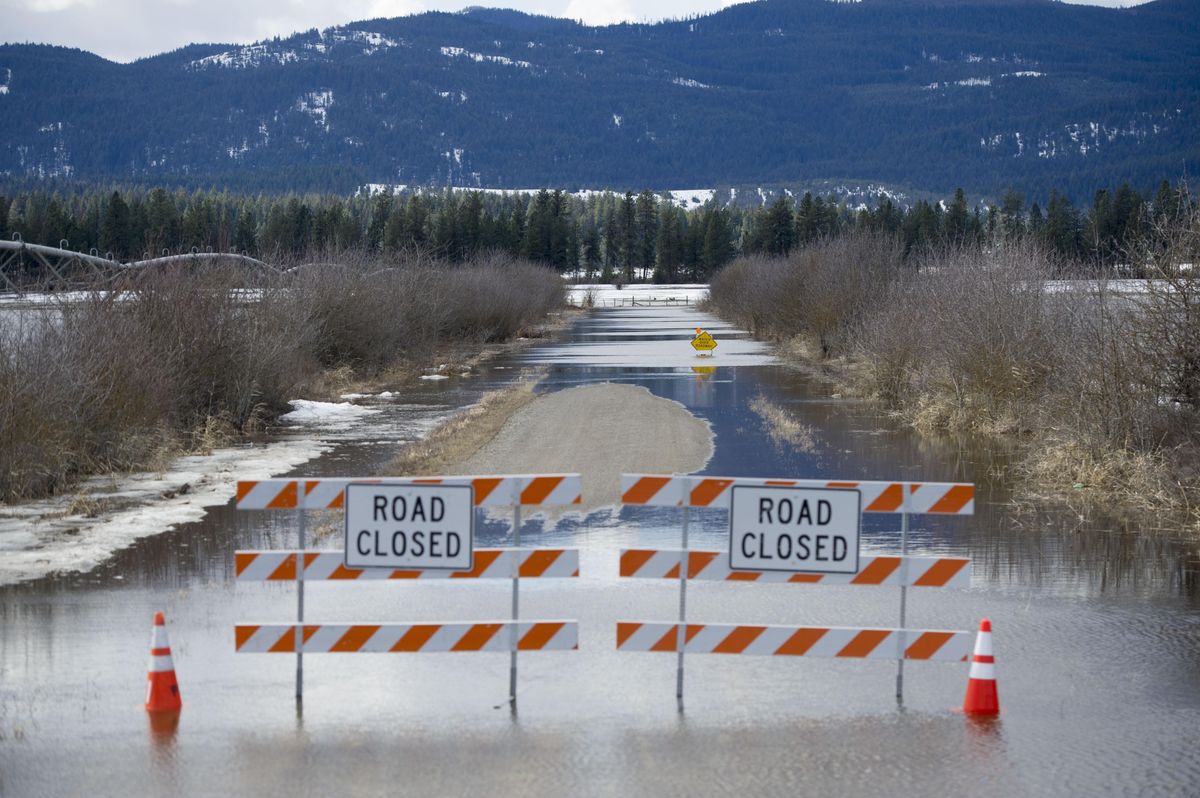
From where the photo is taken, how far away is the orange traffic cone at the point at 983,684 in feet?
26.3

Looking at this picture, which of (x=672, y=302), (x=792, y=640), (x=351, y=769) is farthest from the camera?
(x=672, y=302)

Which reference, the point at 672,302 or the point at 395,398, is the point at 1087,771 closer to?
the point at 395,398

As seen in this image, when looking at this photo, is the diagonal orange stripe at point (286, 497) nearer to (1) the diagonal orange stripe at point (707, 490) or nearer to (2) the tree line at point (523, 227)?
(1) the diagonal orange stripe at point (707, 490)

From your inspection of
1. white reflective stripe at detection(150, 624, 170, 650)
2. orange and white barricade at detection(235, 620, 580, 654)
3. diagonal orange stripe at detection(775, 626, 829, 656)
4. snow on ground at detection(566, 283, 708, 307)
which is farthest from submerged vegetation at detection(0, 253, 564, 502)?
snow on ground at detection(566, 283, 708, 307)

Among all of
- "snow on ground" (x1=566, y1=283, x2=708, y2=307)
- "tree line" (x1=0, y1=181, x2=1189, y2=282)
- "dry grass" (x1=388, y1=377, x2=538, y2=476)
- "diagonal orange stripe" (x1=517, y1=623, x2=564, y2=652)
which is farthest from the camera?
"snow on ground" (x1=566, y1=283, x2=708, y2=307)

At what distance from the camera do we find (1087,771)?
7141mm

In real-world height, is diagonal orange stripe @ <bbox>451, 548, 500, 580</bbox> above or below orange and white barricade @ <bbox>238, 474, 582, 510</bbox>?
below

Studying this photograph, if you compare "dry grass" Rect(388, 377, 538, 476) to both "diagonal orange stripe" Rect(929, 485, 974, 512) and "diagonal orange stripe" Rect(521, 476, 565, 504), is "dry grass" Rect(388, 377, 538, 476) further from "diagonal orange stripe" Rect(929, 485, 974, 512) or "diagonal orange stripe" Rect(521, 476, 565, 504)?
"diagonal orange stripe" Rect(929, 485, 974, 512)

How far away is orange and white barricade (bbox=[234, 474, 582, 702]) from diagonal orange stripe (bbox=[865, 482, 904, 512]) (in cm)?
177

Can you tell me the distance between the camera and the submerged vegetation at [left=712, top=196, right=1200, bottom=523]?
54.5 ft

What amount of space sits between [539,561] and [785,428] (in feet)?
53.7

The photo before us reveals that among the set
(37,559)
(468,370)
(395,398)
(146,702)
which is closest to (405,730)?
(146,702)

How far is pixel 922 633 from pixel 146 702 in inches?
176

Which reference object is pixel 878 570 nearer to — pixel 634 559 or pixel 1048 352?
pixel 634 559
